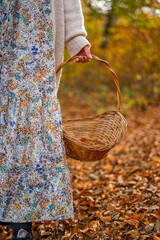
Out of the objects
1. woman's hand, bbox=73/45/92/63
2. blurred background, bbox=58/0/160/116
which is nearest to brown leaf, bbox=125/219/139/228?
woman's hand, bbox=73/45/92/63

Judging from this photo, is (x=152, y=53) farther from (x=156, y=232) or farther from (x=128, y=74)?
(x=156, y=232)

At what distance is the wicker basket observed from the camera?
1.64 m

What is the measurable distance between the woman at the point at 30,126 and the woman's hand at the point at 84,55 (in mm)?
224

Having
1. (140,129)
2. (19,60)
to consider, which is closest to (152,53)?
(140,129)

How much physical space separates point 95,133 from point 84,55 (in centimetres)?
76

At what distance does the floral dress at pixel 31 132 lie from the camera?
158 centimetres

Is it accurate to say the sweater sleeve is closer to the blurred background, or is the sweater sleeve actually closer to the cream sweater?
the cream sweater

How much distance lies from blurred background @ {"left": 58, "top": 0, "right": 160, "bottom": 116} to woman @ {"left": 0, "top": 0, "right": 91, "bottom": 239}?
7.75 ft

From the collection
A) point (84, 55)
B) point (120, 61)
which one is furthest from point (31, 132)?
point (120, 61)

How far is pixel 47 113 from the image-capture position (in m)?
1.60

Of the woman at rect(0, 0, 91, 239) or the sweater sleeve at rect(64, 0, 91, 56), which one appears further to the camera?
the sweater sleeve at rect(64, 0, 91, 56)

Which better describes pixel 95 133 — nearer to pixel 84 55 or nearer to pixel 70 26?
pixel 84 55

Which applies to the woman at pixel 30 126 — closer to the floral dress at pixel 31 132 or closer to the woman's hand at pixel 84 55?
the floral dress at pixel 31 132

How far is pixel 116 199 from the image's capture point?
217cm
